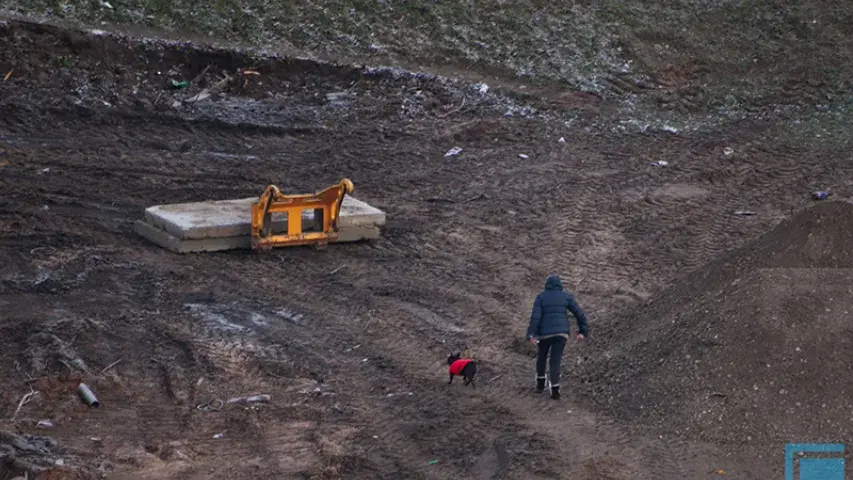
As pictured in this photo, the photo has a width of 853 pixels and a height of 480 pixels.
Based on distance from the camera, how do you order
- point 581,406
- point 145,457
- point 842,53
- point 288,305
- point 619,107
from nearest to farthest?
point 145,457 → point 581,406 → point 288,305 → point 619,107 → point 842,53

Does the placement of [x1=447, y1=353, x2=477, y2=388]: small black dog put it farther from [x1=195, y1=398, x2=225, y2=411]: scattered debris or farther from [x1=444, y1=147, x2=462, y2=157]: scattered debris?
[x1=444, y1=147, x2=462, y2=157]: scattered debris

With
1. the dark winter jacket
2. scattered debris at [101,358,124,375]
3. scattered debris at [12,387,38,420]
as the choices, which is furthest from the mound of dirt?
scattered debris at [12,387,38,420]

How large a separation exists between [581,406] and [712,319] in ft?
4.79

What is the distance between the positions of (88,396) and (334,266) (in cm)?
482

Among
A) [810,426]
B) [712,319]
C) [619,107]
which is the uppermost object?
[619,107]

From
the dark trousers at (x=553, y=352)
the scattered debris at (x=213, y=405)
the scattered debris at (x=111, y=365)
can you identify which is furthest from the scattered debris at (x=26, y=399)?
the dark trousers at (x=553, y=352)

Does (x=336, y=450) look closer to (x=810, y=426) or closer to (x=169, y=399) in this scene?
(x=169, y=399)

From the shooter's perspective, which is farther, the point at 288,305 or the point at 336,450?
the point at 288,305

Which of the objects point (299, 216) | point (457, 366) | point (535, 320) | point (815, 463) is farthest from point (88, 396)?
point (815, 463)

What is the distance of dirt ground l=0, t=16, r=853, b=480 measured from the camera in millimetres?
11438

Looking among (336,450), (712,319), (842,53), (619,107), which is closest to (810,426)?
(712,319)

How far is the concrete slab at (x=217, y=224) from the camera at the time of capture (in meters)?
16.3

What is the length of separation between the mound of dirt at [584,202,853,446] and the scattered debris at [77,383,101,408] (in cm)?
458

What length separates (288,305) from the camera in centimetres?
1509
